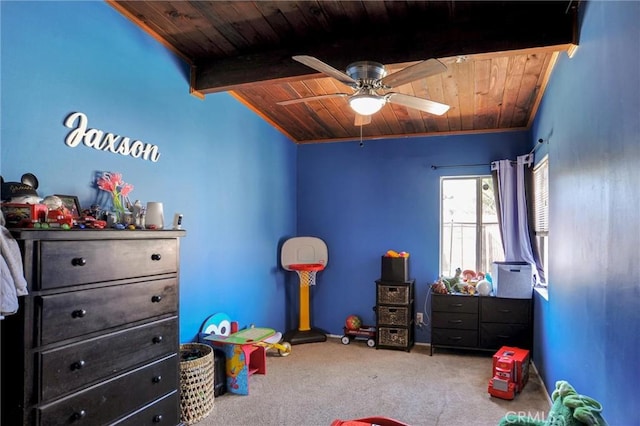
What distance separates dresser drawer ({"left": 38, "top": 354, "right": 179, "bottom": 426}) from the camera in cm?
169

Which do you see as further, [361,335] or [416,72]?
[361,335]

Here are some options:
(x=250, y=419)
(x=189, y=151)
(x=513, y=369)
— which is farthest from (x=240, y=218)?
(x=513, y=369)

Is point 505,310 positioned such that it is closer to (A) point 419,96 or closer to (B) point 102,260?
(A) point 419,96

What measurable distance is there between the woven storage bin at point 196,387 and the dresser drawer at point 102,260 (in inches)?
29.9

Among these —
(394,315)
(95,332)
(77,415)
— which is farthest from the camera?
(394,315)

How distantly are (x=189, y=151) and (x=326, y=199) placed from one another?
2.35 metres

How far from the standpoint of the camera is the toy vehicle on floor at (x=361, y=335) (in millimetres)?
4573

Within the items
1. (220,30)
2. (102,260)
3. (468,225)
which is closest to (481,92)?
(468,225)

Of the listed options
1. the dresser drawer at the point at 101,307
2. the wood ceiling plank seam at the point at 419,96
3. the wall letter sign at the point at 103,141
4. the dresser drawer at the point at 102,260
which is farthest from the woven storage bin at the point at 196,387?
the wood ceiling plank seam at the point at 419,96

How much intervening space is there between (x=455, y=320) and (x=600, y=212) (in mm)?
2661

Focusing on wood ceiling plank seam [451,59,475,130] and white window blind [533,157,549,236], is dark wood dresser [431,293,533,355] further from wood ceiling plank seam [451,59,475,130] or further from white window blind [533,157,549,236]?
wood ceiling plank seam [451,59,475,130]

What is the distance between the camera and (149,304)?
7.21 feet

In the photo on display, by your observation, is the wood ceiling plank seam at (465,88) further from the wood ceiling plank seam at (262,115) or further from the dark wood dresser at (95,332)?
the dark wood dresser at (95,332)

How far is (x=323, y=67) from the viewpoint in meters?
2.25
